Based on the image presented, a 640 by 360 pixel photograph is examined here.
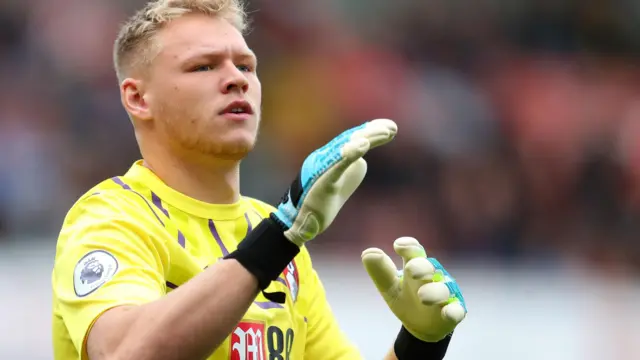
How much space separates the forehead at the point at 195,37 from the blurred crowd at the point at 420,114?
3412mm

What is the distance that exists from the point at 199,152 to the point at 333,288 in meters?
3.19

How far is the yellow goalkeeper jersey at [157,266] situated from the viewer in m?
2.81

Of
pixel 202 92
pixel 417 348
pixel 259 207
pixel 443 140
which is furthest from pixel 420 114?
pixel 202 92

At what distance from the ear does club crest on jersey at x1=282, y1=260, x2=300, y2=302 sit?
2.16ft

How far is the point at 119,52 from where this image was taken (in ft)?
11.6

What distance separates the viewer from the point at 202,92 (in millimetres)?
3260

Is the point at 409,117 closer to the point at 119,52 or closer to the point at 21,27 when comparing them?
the point at 21,27

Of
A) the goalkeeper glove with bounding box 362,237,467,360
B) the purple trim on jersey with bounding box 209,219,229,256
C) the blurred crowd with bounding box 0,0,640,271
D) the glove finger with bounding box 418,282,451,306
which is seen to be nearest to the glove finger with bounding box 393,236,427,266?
the goalkeeper glove with bounding box 362,237,467,360

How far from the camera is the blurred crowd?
711cm

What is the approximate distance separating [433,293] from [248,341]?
1.82 feet

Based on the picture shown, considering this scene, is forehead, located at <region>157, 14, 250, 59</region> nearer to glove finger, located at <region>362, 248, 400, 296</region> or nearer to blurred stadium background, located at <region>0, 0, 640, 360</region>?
glove finger, located at <region>362, 248, 400, 296</region>

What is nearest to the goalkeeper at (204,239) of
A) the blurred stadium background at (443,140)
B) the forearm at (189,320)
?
the forearm at (189,320)

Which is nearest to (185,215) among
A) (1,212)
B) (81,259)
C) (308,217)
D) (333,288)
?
(81,259)

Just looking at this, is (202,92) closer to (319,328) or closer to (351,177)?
(351,177)
